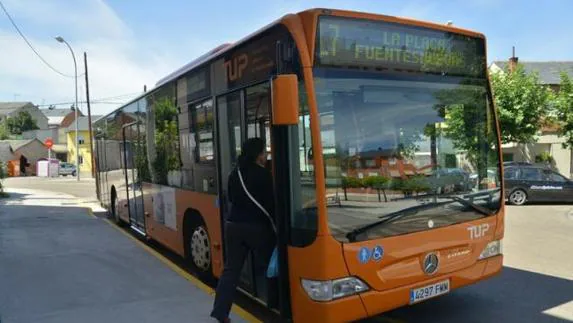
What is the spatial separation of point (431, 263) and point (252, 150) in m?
1.88

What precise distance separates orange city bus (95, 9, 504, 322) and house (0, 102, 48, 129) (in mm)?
108411

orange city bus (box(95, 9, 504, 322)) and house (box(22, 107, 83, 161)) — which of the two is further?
house (box(22, 107, 83, 161))

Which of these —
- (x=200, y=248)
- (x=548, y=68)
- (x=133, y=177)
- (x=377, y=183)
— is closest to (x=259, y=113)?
(x=377, y=183)

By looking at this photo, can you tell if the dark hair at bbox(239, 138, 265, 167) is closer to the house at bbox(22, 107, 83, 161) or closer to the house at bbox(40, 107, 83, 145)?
the house at bbox(22, 107, 83, 161)

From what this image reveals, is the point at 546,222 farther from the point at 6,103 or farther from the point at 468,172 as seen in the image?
the point at 6,103

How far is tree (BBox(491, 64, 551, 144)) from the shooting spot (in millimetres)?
26359

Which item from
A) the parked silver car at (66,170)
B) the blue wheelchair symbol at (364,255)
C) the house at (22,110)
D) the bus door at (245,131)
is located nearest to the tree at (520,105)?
the bus door at (245,131)

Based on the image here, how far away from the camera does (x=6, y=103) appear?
117125 millimetres

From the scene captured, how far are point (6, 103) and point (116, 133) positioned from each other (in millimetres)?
122761

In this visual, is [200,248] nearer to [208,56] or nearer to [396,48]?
[208,56]

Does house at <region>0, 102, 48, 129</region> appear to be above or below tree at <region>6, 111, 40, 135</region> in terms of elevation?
above

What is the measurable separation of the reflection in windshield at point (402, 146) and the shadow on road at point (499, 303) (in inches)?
46.9

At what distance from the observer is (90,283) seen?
21.5ft

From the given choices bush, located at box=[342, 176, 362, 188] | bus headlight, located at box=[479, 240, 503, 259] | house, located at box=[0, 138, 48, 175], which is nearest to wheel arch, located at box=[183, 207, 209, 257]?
bush, located at box=[342, 176, 362, 188]
